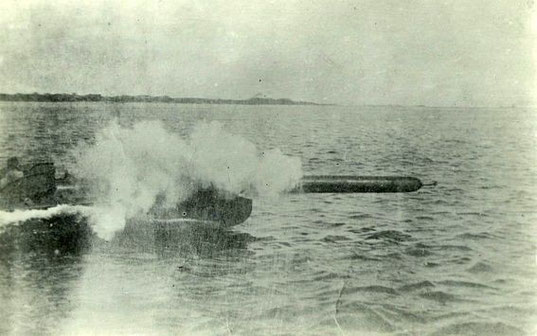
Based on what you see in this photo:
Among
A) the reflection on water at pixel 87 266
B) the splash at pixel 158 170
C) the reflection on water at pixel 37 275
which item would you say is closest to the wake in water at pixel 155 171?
the splash at pixel 158 170

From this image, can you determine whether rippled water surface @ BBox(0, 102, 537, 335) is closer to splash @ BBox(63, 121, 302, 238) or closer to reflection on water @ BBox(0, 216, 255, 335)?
reflection on water @ BBox(0, 216, 255, 335)

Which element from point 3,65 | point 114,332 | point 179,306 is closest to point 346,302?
point 179,306

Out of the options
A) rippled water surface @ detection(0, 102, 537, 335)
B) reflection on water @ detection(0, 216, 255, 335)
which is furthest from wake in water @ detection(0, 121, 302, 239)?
rippled water surface @ detection(0, 102, 537, 335)

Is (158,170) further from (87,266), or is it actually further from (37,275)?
(37,275)

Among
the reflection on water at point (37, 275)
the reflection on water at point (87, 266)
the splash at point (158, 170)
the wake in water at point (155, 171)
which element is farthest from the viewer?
the splash at point (158, 170)

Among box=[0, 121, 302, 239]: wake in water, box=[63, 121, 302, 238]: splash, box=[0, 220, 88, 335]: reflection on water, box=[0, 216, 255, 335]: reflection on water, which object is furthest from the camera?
box=[63, 121, 302, 238]: splash

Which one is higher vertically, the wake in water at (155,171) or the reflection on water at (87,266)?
the wake in water at (155,171)

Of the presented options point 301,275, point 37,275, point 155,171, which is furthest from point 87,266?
point 301,275

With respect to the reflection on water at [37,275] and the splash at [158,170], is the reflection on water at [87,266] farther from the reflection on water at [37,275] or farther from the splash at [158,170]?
the splash at [158,170]
